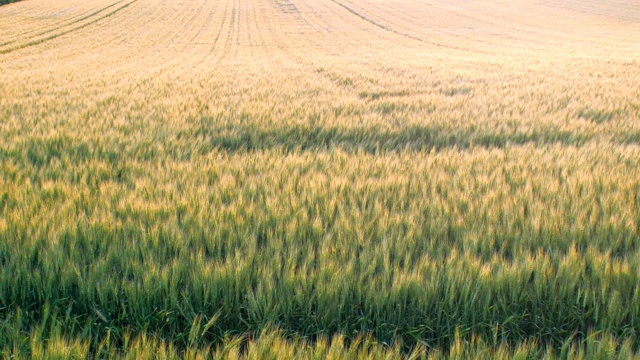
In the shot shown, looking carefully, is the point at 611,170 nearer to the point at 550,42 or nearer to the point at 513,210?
the point at 513,210

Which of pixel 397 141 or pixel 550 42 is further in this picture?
pixel 550 42

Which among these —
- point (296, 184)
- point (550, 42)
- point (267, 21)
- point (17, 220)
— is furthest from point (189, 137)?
point (267, 21)

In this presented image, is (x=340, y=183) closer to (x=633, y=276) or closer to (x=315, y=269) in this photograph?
(x=315, y=269)

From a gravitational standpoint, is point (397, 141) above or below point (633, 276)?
below

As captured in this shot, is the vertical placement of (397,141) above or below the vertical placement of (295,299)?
below

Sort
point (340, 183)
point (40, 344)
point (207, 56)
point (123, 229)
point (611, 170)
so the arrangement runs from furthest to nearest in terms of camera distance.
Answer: point (207, 56)
point (611, 170)
point (340, 183)
point (123, 229)
point (40, 344)

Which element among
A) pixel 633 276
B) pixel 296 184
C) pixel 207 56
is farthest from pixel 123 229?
pixel 207 56

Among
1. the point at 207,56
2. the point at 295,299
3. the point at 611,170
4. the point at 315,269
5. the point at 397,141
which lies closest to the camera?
the point at 295,299

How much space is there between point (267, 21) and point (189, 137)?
32.1 meters

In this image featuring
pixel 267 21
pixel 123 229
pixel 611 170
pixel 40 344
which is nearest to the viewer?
pixel 40 344

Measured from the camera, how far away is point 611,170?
3023mm

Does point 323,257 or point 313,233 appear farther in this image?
point 313,233

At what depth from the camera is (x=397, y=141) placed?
4.62 meters

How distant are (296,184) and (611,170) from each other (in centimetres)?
210
